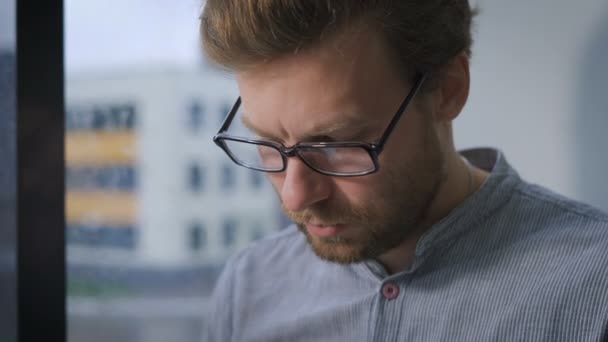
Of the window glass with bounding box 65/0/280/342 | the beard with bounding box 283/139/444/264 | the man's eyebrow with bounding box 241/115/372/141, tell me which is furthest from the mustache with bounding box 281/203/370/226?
the window glass with bounding box 65/0/280/342

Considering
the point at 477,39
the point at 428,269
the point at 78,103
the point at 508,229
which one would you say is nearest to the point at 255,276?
the point at 428,269

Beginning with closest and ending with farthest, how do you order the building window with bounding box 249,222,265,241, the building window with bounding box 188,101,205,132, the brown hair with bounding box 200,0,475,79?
the brown hair with bounding box 200,0,475,79
the building window with bounding box 188,101,205,132
the building window with bounding box 249,222,265,241

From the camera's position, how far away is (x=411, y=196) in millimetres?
945

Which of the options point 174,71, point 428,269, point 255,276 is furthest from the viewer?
point 174,71

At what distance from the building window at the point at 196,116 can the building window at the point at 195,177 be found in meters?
0.12

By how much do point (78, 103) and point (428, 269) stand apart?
3.21ft

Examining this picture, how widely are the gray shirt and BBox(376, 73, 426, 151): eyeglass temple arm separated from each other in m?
0.20

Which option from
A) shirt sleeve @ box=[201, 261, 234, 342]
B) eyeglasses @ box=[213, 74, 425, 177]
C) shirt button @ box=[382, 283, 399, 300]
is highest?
eyeglasses @ box=[213, 74, 425, 177]

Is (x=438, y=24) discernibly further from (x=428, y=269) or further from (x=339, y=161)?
(x=428, y=269)

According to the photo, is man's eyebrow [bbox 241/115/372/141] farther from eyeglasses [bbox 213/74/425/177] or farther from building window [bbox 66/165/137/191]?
building window [bbox 66/165/137/191]

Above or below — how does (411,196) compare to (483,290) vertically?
above

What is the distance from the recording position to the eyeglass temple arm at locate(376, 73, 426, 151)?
33.9 inches

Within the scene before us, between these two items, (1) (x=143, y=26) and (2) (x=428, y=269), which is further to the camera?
(1) (x=143, y=26)

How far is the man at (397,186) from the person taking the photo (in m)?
0.86
